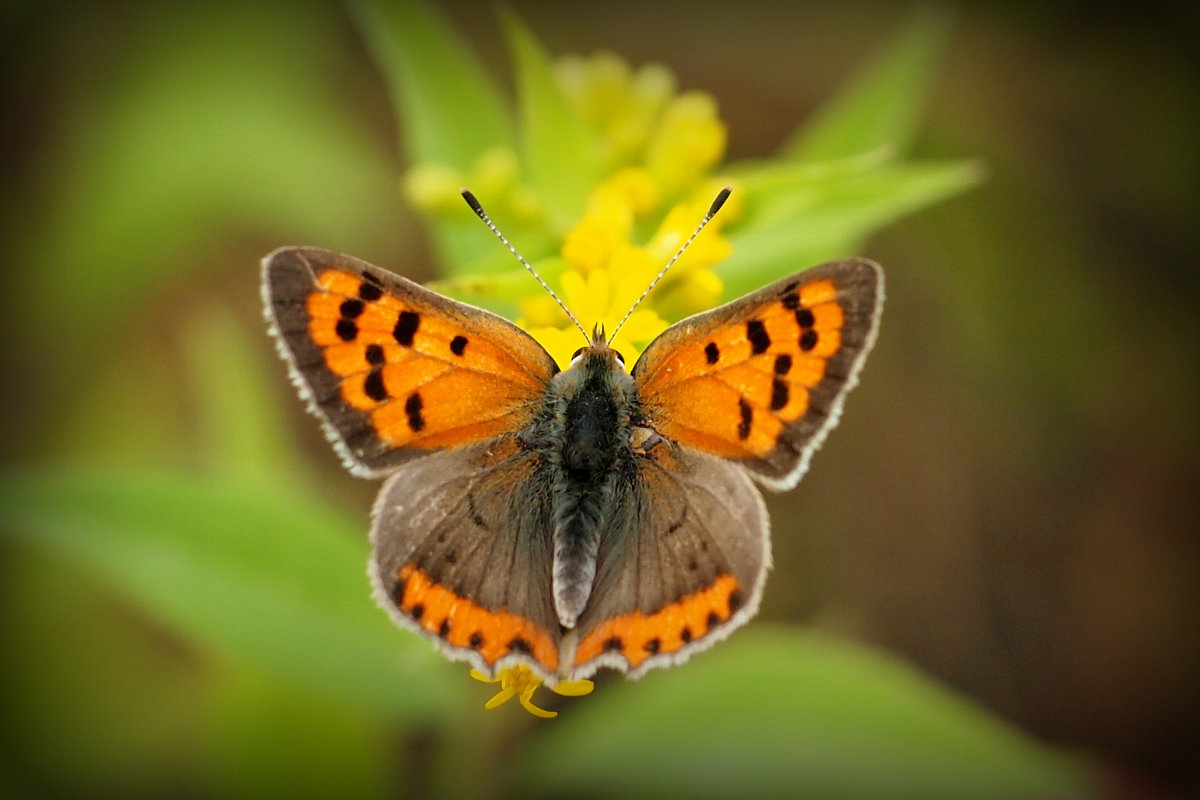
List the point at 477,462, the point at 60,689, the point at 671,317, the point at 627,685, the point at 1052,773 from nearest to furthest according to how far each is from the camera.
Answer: the point at 477,462
the point at 671,317
the point at 1052,773
the point at 627,685
the point at 60,689

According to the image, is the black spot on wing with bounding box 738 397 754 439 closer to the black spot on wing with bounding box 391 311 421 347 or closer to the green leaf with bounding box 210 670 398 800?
the black spot on wing with bounding box 391 311 421 347

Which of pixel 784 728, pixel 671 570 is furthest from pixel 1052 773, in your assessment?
pixel 671 570

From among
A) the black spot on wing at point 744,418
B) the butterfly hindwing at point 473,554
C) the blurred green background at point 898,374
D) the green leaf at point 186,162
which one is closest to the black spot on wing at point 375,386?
the butterfly hindwing at point 473,554

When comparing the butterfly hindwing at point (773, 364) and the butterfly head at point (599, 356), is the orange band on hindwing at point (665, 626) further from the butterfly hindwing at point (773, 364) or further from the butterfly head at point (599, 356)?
the butterfly head at point (599, 356)

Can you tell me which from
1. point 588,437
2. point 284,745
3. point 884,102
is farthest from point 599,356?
point 284,745

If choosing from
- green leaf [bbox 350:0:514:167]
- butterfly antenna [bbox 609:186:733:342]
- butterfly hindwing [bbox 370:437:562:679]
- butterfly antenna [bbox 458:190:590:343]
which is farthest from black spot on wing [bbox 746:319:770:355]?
green leaf [bbox 350:0:514:167]

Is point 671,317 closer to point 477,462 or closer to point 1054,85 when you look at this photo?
point 477,462
